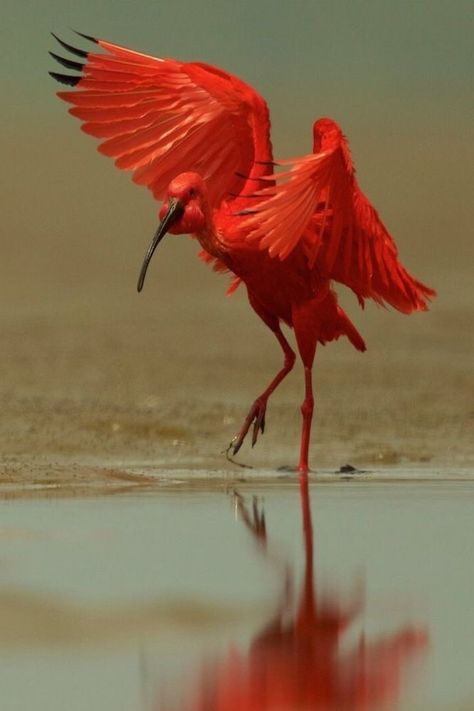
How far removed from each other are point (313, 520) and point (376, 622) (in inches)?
86.2

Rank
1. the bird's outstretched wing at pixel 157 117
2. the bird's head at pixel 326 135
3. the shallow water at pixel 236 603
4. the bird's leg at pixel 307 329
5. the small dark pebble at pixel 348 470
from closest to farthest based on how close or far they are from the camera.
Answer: the shallow water at pixel 236 603 → the bird's head at pixel 326 135 → the small dark pebble at pixel 348 470 → the bird's leg at pixel 307 329 → the bird's outstretched wing at pixel 157 117

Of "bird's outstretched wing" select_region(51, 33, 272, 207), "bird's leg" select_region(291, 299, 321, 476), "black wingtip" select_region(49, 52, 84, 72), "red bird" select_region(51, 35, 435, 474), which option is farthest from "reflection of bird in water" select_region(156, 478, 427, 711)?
"black wingtip" select_region(49, 52, 84, 72)

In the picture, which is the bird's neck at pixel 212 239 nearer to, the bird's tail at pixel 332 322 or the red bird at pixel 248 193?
the red bird at pixel 248 193

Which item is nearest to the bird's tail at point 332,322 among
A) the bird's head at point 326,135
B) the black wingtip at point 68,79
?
the bird's head at point 326,135

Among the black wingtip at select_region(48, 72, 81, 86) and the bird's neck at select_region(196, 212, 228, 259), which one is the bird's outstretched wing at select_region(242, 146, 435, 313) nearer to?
the bird's neck at select_region(196, 212, 228, 259)

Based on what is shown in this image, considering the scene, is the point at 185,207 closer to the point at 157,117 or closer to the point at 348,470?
the point at 157,117

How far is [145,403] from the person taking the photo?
14109mm

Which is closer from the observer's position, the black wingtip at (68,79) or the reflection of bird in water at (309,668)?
the reflection of bird in water at (309,668)

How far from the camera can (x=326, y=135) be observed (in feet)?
33.9

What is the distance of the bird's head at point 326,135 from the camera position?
1025cm

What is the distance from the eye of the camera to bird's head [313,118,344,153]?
10250 millimetres

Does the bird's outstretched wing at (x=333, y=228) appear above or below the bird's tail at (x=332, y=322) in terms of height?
above

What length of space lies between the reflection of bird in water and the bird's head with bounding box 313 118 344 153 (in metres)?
4.25

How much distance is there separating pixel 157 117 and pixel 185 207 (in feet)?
4.21
